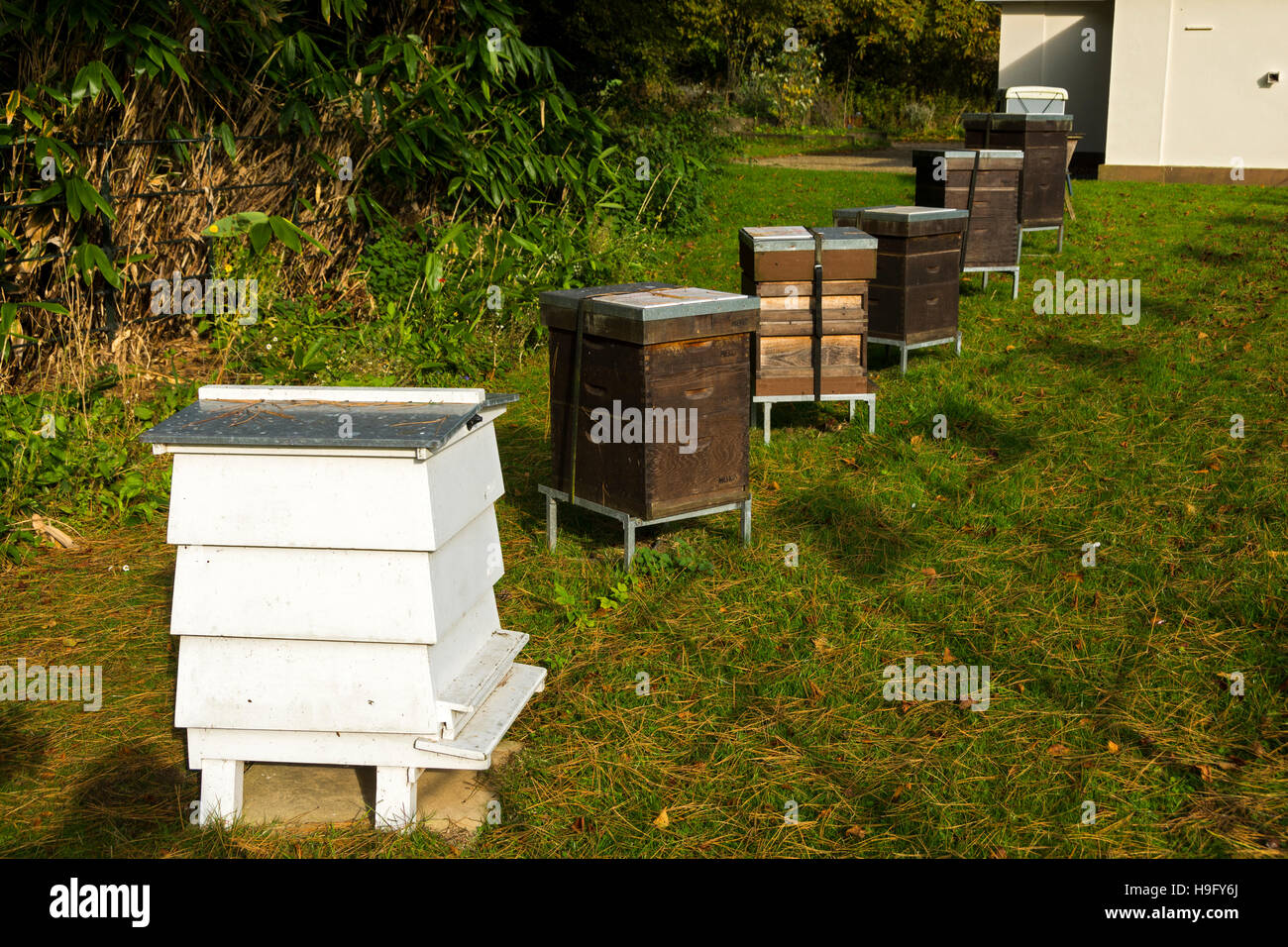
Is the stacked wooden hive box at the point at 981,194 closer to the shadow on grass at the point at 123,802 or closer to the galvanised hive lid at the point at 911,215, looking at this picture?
the galvanised hive lid at the point at 911,215

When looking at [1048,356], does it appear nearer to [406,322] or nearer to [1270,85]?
[406,322]

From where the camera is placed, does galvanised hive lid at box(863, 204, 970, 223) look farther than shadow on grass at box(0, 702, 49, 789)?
Yes

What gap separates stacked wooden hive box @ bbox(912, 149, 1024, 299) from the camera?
9.23m

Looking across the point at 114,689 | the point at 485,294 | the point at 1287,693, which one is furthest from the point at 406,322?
the point at 1287,693

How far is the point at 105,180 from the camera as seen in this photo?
7188 mm

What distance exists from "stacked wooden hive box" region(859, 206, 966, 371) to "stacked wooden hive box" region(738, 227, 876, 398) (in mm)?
845

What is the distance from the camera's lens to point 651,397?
475 centimetres

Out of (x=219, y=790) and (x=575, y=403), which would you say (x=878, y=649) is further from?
(x=219, y=790)

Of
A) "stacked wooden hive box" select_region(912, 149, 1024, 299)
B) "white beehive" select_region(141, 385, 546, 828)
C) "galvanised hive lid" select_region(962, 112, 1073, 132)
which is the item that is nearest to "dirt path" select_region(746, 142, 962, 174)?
"galvanised hive lid" select_region(962, 112, 1073, 132)

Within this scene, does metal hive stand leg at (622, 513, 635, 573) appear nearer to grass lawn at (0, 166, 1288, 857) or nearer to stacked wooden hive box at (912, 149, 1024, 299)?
grass lawn at (0, 166, 1288, 857)

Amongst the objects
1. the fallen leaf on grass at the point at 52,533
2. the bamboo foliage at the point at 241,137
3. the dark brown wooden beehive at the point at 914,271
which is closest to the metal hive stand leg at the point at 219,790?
the fallen leaf on grass at the point at 52,533

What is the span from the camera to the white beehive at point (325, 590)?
334 centimetres

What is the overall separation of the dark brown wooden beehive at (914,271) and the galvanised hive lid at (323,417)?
415 centimetres

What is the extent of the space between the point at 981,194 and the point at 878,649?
5920mm
